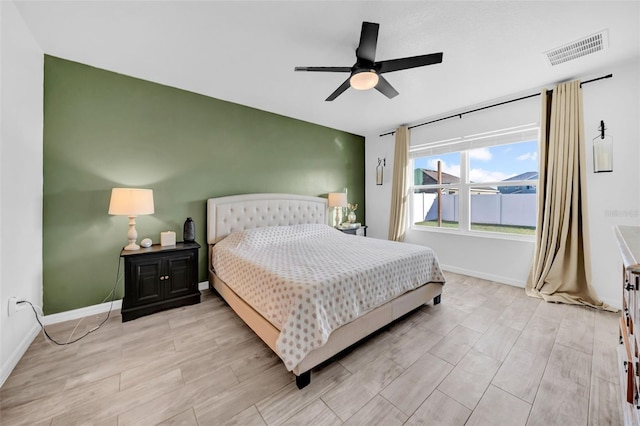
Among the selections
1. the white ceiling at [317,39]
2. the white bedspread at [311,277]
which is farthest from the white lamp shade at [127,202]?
the white ceiling at [317,39]

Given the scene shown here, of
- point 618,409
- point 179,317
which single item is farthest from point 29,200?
point 618,409

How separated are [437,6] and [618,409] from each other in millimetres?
2857

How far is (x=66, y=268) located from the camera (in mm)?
2465

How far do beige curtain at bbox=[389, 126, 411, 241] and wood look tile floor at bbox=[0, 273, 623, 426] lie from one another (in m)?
2.38

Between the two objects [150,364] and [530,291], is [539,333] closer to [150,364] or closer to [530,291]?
[530,291]

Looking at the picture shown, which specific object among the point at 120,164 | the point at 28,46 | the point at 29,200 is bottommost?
the point at 29,200

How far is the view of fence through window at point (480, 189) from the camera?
3.48 m

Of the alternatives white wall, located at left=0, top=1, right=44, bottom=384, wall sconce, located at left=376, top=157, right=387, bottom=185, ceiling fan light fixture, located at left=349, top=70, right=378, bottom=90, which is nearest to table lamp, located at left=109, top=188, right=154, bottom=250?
white wall, located at left=0, top=1, right=44, bottom=384

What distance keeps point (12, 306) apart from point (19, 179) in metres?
0.98

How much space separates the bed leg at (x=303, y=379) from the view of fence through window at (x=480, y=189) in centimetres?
356

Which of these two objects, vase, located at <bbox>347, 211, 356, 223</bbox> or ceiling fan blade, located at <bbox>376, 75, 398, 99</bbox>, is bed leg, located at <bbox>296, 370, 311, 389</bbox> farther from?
vase, located at <bbox>347, 211, 356, 223</bbox>

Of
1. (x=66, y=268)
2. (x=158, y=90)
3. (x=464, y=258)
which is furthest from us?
(x=464, y=258)

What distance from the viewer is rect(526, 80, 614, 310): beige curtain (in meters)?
2.79

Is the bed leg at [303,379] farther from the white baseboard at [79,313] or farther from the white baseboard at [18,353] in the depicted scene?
the white baseboard at [79,313]
